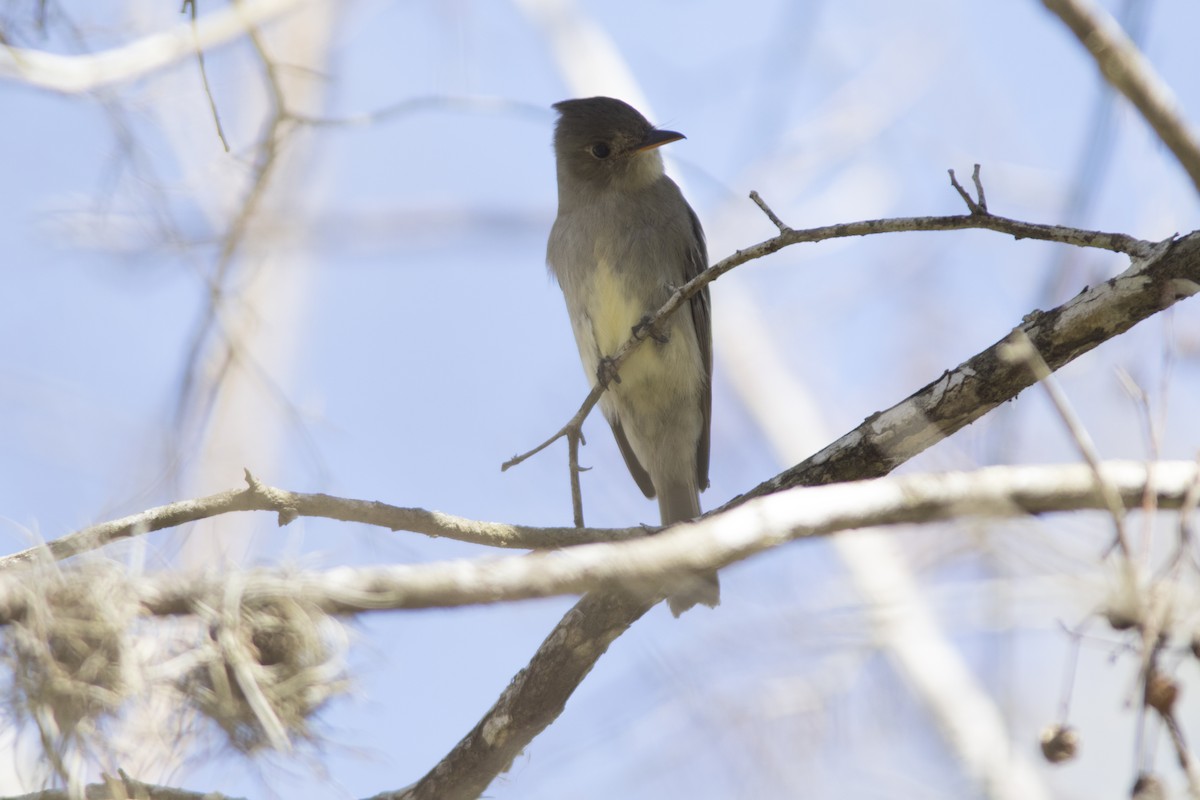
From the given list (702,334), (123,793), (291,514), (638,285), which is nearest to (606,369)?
(638,285)

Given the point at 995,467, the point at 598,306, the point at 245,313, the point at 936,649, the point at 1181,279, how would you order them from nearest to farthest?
the point at 995,467 < the point at 1181,279 < the point at 245,313 < the point at 598,306 < the point at 936,649

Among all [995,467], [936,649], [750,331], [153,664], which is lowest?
[153,664]

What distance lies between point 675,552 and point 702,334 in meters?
4.18

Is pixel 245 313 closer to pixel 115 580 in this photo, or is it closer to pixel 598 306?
pixel 598 306

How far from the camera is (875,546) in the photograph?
1016 centimetres

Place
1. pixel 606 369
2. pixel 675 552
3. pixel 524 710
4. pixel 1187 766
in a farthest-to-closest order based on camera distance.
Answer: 1. pixel 606 369
2. pixel 524 710
3. pixel 675 552
4. pixel 1187 766

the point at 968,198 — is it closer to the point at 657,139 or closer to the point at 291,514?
the point at 291,514

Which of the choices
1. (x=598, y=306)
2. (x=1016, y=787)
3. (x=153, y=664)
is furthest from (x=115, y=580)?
(x=1016, y=787)

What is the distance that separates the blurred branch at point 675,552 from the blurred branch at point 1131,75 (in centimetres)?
149

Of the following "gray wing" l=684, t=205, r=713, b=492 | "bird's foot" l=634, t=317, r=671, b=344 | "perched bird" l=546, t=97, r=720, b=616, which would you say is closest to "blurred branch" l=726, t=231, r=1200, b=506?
"bird's foot" l=634, t=317, r=671, b=344

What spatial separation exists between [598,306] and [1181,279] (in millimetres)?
3267

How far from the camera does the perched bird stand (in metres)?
6.23

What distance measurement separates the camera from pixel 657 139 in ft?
21.8

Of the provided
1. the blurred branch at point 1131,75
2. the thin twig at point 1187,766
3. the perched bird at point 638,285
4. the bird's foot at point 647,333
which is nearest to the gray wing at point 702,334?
the perched bird at point 638,285
